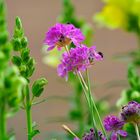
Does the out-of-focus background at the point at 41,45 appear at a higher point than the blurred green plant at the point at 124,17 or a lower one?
higher

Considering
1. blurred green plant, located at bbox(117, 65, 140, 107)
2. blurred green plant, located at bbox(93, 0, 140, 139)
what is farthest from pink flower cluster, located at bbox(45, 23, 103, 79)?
blurred green plant, located at bbox(93, 0, 140, 139)

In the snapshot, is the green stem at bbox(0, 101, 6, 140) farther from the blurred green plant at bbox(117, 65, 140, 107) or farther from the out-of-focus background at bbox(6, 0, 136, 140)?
the out-of-focus background at bbox(6, 0, 136, 140)

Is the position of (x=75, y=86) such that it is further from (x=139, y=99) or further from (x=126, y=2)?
(x=139, y=99)

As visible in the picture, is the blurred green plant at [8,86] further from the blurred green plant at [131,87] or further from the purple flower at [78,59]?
the blurred green plant at [131,87]

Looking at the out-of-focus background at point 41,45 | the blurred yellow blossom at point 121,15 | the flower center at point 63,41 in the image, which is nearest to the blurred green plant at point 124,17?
the blurred yellow blossom at point 121,15

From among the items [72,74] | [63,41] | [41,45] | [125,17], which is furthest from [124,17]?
[41,45]

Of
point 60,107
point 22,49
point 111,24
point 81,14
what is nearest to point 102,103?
point 111,24
